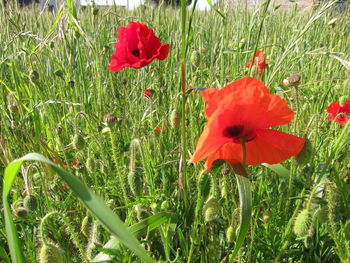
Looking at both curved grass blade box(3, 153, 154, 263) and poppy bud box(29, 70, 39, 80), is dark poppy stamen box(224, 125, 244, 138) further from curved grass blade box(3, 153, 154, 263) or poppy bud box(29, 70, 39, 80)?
poppy bud box(29, 70, 39, 80)

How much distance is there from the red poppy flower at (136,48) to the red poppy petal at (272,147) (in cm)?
74

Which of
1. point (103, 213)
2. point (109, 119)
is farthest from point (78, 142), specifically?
point (103, 213)

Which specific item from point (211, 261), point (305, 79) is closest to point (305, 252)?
point (211, 261)

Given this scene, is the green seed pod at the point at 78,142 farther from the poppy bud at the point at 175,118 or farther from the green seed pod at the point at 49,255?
the green seed pod at the point at 49,255

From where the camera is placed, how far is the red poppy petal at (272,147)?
0.61 meters

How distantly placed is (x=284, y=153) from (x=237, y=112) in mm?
123

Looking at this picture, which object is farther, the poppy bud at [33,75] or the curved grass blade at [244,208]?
the poppy bud at [33,75]

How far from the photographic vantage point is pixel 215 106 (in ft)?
1.93

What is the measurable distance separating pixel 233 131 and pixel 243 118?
32mm

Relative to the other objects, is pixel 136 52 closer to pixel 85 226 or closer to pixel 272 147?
pixel 85 226

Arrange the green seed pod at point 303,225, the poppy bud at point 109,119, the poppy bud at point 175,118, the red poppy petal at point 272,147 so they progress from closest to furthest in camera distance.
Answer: the red poppy petal at point 272,147 < the green seed pod at point 303,225 < the poppy bud at point 175,118 < the poppy bud at point 109,119

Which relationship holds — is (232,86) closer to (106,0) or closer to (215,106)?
(215,106)

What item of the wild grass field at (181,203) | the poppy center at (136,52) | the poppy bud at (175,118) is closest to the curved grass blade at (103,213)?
the wild grass field at (181,203)

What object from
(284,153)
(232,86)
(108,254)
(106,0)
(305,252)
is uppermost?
(106,0)
